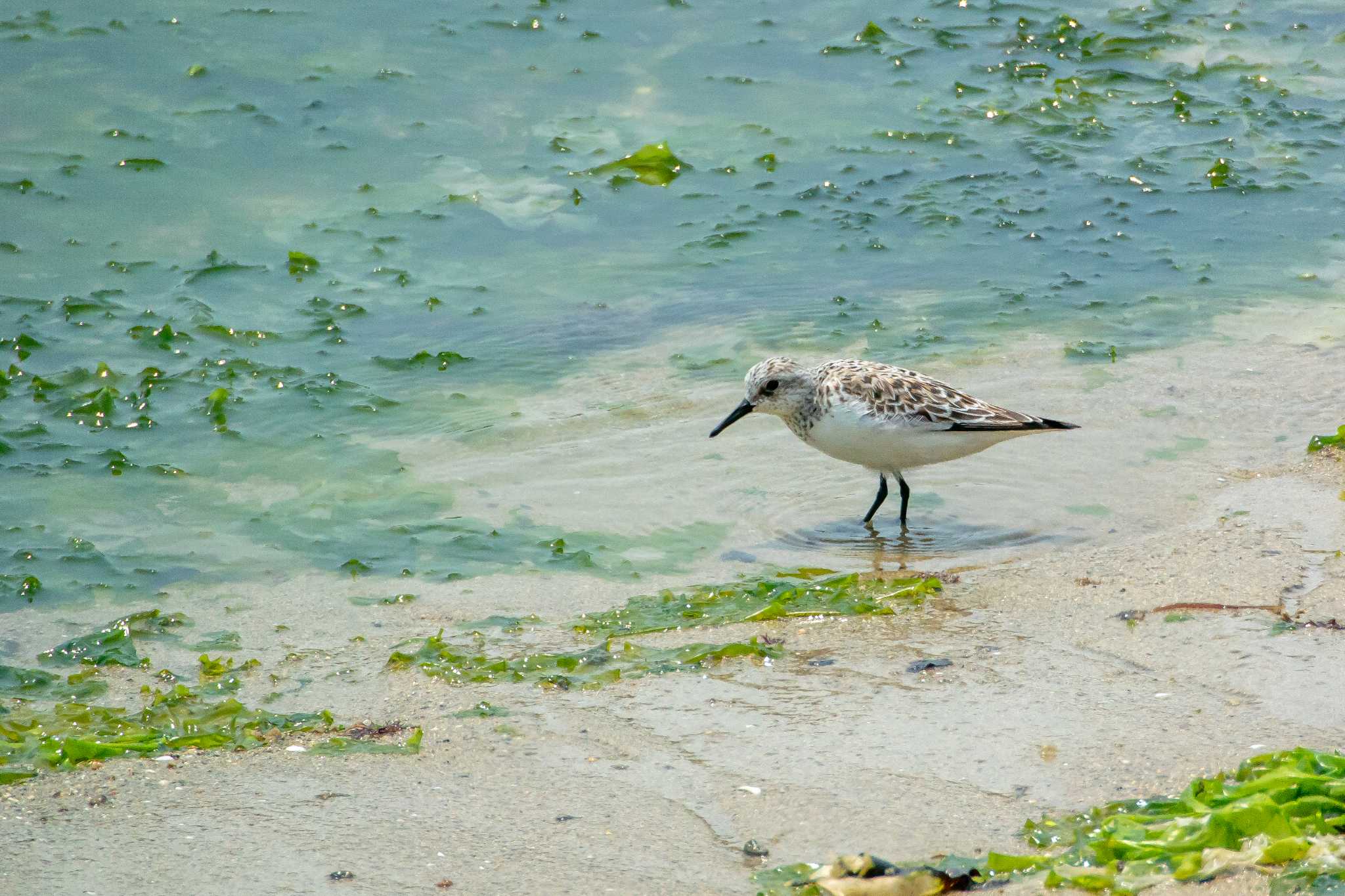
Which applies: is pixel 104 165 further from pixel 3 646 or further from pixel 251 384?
pixel 3 646

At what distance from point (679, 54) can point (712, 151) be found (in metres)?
1.69

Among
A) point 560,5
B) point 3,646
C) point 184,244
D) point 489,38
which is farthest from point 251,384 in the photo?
point 560,5

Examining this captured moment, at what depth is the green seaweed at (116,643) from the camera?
557cm

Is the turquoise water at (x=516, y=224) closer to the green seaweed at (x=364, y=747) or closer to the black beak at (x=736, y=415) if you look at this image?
the black beak at (x=736, y=415)

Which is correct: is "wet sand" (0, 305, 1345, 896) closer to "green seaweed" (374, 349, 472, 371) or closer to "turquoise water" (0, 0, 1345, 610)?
"turquoise water" (0, 0, 1345, 610)

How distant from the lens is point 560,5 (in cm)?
1364

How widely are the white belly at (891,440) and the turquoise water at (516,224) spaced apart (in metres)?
0.78

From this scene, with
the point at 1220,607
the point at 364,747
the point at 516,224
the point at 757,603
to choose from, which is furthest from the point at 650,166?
the point at 364,747

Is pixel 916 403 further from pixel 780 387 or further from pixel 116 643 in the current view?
pixel 116 643

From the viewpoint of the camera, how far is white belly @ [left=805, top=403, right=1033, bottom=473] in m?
6.78

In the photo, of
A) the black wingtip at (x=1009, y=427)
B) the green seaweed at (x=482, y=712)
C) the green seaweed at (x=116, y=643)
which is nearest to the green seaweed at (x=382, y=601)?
the green seaweed at (x=116, y=643)

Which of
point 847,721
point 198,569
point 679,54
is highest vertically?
point 679,54

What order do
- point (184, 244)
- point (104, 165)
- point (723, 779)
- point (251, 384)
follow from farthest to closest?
point (104, 165) → point (184, 244) → point (251, 384) → point (723, 779)

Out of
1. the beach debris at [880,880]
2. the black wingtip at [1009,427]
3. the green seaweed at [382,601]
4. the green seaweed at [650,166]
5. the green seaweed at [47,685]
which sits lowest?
the green seaweed at [382,601]
